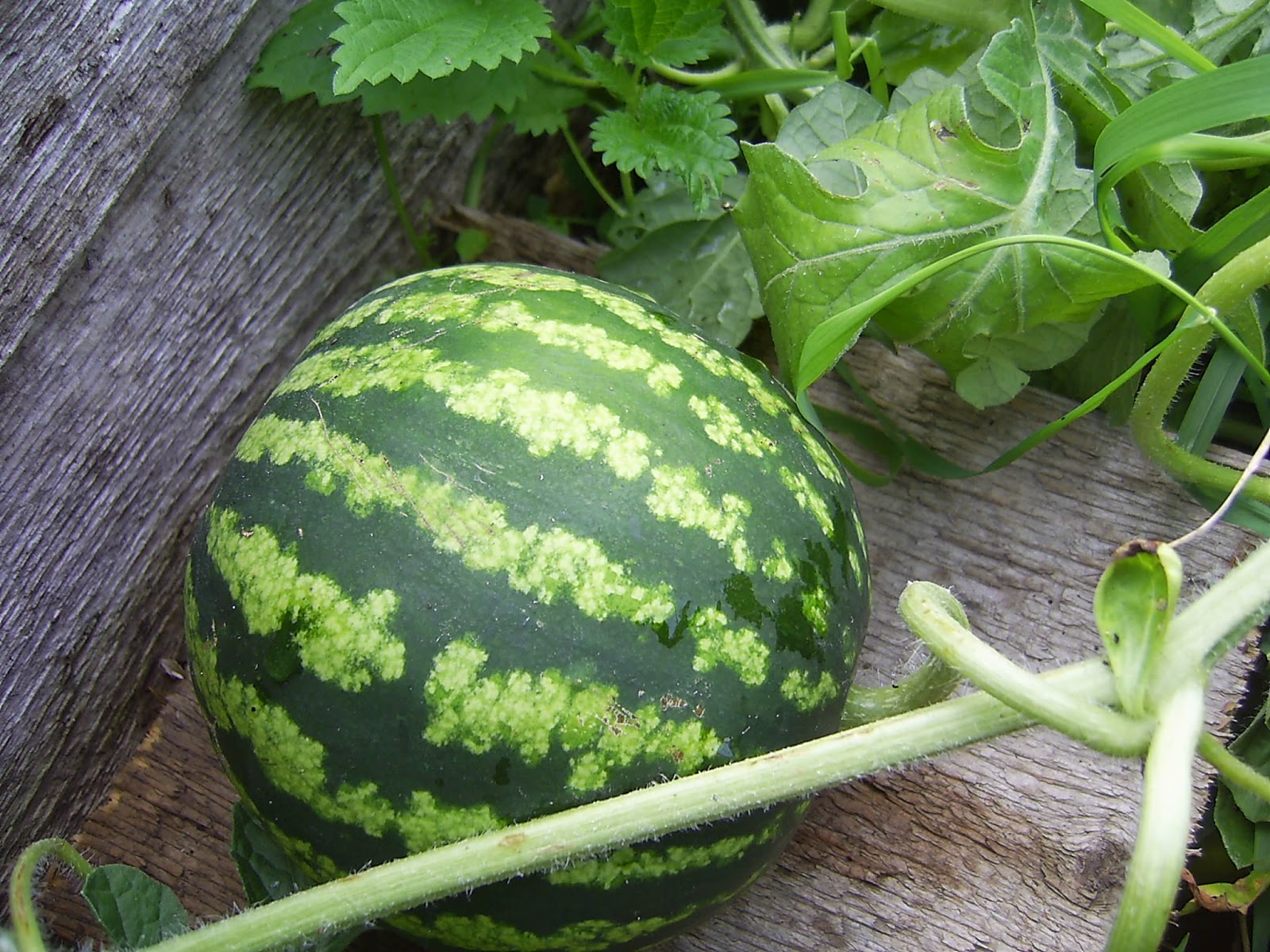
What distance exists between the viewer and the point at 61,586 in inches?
53.3

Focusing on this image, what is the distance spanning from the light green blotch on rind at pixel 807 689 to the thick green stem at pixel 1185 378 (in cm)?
53

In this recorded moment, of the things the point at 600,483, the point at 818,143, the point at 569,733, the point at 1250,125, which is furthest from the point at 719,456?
the point at 1250,125

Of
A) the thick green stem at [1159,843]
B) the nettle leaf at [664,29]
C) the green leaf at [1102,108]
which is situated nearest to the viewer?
the thick green stem at [1159,843]

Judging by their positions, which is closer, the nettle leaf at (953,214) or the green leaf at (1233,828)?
the nettle leaf at (953,214)

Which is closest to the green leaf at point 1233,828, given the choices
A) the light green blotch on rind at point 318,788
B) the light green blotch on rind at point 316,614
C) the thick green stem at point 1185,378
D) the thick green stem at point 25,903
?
the thick green stem at point 1185,378

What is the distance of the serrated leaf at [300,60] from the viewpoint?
1358 millimetres

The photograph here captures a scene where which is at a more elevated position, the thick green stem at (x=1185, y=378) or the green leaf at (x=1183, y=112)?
the green leaf at (x=1183, y=112)

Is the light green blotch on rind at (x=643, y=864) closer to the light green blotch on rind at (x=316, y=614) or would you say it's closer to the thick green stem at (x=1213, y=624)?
the light green blotch on rind at (x=316, y=614)

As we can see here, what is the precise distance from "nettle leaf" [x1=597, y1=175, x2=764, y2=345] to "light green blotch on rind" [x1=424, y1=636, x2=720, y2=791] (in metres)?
0.68

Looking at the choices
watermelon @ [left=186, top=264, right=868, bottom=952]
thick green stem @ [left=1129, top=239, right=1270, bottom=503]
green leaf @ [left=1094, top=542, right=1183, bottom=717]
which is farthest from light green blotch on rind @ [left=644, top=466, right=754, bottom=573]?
thick green stem @ [left=1129, top=239, right=1270, bottom=503]

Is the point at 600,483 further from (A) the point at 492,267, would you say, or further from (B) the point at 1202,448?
(B) the point at 1202,448

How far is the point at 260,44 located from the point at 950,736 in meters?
1.20

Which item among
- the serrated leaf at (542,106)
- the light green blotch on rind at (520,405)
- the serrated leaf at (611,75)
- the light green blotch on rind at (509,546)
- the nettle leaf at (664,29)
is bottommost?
the light green blotch on rind at (509,546)

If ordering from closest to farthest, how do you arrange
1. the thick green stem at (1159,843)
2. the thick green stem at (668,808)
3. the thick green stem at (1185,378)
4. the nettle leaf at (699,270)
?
the thick green stem at (1159,843)
the thick green stem at (668,808)
the thick green stem at (1185,378)
the nettle leaf at (699,270)
